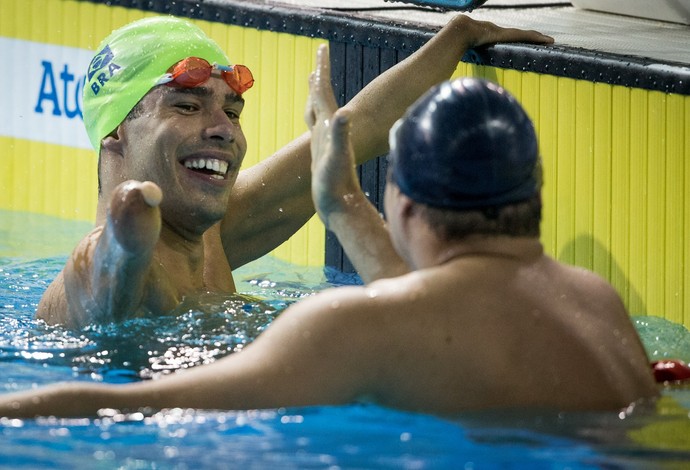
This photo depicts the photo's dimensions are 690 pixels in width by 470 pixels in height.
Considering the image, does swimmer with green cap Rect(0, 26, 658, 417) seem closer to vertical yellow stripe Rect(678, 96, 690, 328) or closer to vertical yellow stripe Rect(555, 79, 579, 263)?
vertical yellow stripe Rect(678, 96, 690, 328)

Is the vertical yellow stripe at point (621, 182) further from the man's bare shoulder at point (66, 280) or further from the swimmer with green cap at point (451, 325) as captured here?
the swimmer with green cap at point (451, 325)

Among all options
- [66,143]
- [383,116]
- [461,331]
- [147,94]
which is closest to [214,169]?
[147,94]

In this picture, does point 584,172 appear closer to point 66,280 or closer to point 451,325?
point 66,280

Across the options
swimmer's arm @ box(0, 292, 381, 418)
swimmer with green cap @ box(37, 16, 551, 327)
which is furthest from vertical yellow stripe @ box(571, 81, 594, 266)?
swimmer's arm @ box(0, 292, 381, 418)

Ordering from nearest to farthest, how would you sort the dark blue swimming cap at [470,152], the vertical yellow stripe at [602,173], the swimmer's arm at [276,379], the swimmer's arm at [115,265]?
the swimmer's arm at [276,379] < the dark blue swimming cap at [470,152] < the swimmer's arm at [115,265] < the vertical yellow stripe at [602,173]

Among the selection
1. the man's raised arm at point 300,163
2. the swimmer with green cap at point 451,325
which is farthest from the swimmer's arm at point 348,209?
the man's raised arm at point 300,163

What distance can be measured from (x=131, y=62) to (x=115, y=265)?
901 mm

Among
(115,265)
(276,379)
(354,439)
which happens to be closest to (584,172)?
(115,265)

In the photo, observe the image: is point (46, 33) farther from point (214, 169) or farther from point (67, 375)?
point (67, 375)

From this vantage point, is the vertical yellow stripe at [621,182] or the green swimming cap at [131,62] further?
the vertical yellow stripe at [621,182]

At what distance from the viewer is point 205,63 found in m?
3.55

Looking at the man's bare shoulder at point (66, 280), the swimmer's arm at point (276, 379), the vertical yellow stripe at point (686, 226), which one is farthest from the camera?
the vertical yellow stripe at point (686, 226)

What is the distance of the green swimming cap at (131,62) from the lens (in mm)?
3539

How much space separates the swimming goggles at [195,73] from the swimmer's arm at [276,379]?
164cm
